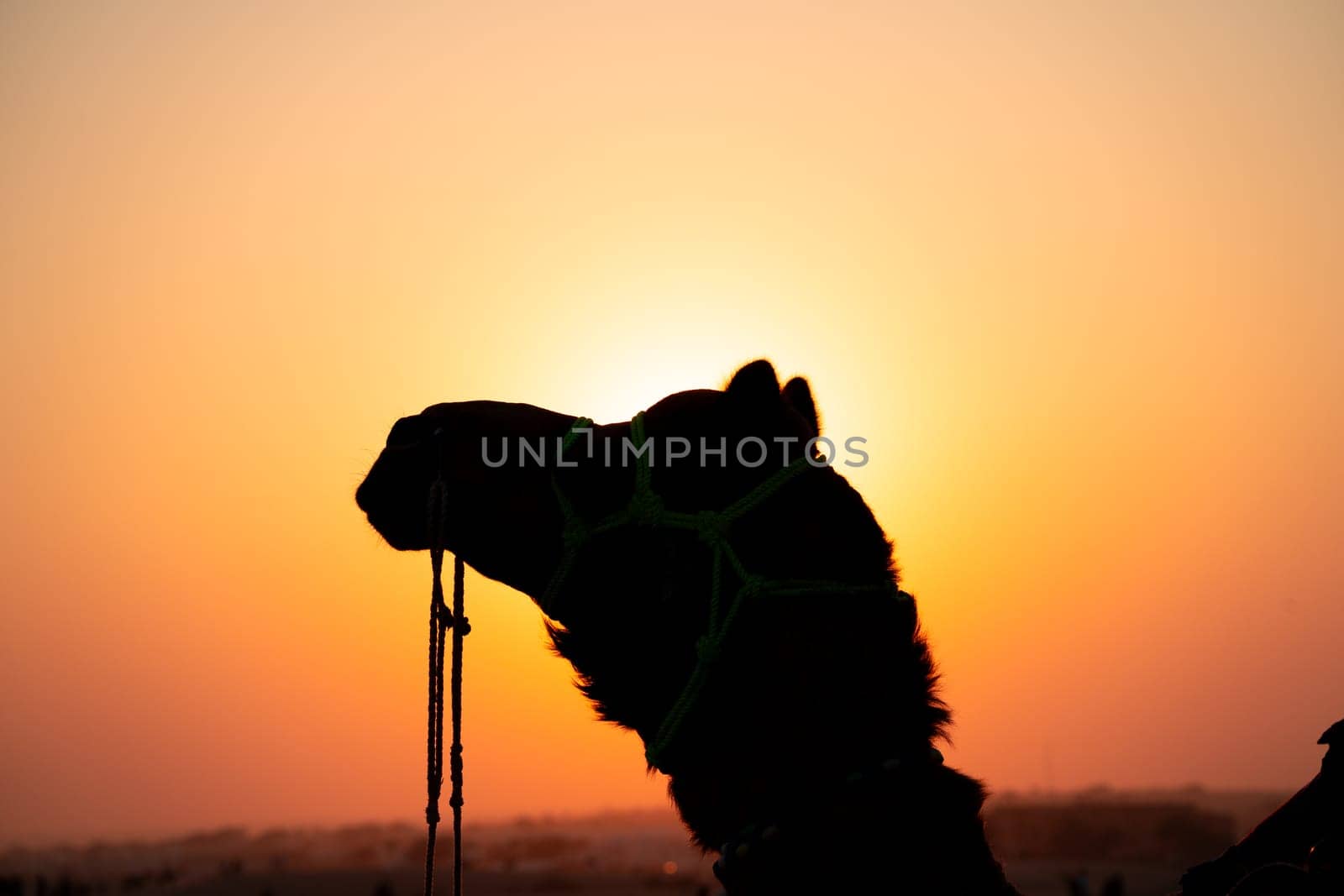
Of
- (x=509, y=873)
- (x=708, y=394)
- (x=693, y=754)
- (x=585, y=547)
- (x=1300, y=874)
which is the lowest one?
(x=509, y=873)

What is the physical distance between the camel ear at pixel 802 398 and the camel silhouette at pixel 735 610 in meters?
0.33

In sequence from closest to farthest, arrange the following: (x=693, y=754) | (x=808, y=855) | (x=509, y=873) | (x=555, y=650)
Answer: (x=808, y=855), (x=693, y=754), (x=555, y=650), (x=509, y=873)

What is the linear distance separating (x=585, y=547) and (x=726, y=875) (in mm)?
1152

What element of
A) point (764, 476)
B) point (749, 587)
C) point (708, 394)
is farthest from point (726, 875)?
point (708, 394)

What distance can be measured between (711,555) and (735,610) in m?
0.23

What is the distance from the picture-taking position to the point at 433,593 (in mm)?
A: 5426

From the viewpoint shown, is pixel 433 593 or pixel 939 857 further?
pixel 433 593

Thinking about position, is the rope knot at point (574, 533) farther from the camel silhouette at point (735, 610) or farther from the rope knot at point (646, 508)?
the rope knot at point (646, 508)

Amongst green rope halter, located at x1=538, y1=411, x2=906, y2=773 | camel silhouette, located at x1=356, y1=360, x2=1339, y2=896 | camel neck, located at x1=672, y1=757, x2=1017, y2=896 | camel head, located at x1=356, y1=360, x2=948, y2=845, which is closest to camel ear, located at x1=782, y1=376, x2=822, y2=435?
camel head, located at x1=356, y1=360, x2=948, y2=845

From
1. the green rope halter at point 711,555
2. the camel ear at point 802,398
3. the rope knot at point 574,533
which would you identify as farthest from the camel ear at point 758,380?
the rope knot at point 574,533

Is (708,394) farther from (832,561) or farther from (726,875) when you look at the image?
(726,875)

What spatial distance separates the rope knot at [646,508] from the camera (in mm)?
5035

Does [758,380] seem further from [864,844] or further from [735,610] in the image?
[864,844]

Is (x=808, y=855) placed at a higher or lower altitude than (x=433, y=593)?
lower
